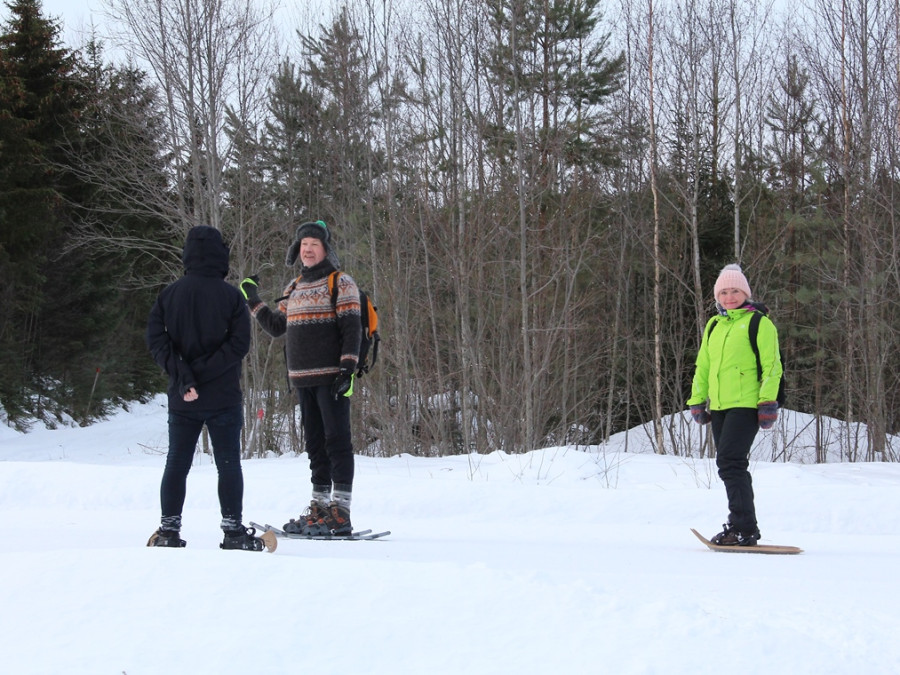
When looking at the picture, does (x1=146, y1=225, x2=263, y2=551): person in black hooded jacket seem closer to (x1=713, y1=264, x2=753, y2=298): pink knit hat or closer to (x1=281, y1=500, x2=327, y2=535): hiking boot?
(x1=281, y1=500, x2=327, y2=535): hiking boot

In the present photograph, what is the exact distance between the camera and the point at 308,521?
533 centimetres

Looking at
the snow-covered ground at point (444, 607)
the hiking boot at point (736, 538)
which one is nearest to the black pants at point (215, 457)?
the snow-covered ground at point (444, 607)

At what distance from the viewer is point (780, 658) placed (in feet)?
8.76

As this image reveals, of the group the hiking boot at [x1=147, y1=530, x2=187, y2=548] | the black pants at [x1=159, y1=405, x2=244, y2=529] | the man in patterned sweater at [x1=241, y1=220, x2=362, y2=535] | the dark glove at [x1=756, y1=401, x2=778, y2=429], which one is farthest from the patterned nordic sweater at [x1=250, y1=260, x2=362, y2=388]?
the dark glove at [x1=756, y1=401, x2=778, y2=429]

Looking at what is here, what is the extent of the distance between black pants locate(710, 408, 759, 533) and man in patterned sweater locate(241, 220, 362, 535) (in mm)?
2479

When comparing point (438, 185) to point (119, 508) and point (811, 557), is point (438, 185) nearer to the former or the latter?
point (119, 508)

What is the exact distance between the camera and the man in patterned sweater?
530 cm

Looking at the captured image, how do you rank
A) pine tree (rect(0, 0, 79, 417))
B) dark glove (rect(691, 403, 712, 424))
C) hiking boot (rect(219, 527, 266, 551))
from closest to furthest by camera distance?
hiking boot (rect(219, 527, 266, 551))
dark glove (rect(691, 403, 712, 424))
pine tree (rect(0, 0, 79, 417))

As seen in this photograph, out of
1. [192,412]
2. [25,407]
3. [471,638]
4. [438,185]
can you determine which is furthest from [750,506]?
[25,407]

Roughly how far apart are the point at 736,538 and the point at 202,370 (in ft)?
11.5

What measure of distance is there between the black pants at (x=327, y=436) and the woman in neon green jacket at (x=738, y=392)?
2.45 metres

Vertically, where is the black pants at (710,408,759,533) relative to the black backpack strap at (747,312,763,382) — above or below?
below

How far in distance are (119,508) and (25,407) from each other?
16.4m

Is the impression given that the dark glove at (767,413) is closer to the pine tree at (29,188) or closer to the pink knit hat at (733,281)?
the pink knit hat at (733,281)
